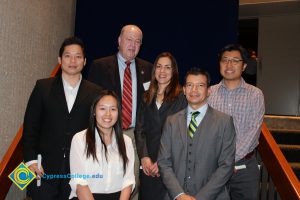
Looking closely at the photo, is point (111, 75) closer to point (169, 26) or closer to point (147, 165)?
point (147, 165)

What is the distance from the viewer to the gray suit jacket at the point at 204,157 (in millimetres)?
2113

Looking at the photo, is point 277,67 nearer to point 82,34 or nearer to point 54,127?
point 82,34

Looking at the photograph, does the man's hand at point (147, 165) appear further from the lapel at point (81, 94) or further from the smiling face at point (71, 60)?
the smiling face at point (71, 60)

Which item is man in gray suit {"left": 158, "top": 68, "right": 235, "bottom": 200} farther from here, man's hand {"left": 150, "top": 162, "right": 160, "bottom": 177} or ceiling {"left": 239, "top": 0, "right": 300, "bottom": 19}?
ceiling {"left": 239, "top": 0, "right": 300, "bottom": 19}

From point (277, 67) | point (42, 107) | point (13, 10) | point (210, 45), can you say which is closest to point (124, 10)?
point (210, 45)

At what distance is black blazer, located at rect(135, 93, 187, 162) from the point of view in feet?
8.28

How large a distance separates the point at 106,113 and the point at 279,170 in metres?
1.41

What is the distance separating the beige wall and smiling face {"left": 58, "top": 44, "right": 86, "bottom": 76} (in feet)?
2.97

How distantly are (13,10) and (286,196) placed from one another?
2.79 meters

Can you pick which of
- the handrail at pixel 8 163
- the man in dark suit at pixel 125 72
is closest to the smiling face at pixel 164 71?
the man in dark suit at pixel 125 72

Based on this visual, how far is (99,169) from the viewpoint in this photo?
206 cm

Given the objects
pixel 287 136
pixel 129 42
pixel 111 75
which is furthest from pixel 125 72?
pixel 287 136

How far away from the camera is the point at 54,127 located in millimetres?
2217

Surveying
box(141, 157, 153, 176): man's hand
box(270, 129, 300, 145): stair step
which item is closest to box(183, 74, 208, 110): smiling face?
box(141, 157, 153, 176): man's hand
